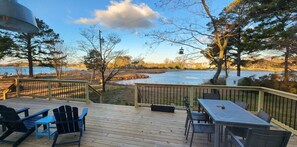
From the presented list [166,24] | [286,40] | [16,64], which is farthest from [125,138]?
[16,64]

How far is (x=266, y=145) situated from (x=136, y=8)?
25.0 feet

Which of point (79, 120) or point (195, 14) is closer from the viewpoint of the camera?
point (79, 120)

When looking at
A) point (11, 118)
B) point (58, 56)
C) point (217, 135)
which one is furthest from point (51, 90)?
point (58, 56)

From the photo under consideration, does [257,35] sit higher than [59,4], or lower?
lower

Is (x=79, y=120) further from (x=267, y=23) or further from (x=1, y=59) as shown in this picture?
(x=1, y=59)

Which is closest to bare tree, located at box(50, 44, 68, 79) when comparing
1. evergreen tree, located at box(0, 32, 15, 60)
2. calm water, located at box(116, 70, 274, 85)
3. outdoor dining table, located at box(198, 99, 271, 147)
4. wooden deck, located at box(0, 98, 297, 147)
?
evergreen tree, located at box(0, 32, 15, 60)

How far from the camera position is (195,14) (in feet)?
21.5

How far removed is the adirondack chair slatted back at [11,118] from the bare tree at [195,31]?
5458 millimetres

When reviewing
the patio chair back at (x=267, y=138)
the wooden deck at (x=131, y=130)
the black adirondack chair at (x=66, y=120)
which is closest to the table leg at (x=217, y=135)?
the wooden deck at (x=131, y=130)

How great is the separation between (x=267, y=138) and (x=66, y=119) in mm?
2999

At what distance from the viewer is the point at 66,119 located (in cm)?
259

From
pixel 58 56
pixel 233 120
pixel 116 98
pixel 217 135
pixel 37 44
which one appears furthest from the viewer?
pixel 58 56

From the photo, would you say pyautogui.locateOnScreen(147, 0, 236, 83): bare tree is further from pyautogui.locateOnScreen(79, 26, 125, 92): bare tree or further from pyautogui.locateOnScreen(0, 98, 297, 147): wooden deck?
pyautogui.locateOnScreen(79, 26, 125, 92): bare tree

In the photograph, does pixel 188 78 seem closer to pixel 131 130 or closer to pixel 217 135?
pixel 131 130
